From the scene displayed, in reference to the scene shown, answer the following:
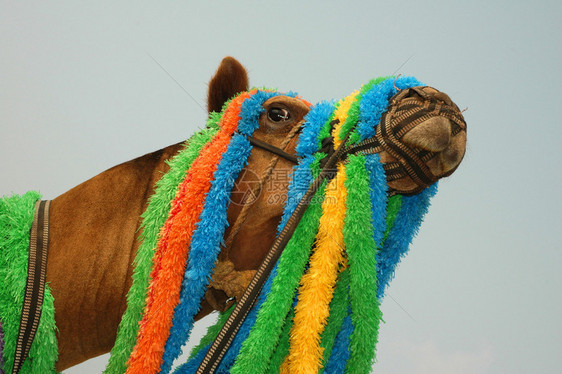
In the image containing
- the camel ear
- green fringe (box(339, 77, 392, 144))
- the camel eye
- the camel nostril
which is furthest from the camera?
the camel ear

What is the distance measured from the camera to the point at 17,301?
53.4 inches

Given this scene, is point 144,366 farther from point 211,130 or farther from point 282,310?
point 211,130

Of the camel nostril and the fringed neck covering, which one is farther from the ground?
the camel nostril

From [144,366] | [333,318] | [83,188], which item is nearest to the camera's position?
[144,366]

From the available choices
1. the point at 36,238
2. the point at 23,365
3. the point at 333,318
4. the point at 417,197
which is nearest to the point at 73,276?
the point at 36,238

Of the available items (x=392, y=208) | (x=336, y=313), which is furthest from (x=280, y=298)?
(x=392, y=208)

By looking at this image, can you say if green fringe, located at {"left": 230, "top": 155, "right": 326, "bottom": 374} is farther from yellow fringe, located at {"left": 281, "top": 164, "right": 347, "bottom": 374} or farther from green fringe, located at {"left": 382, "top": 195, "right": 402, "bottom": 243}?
green fringe, located at {"left": 382, "top": 195, "right": 402, "bottom": 243}

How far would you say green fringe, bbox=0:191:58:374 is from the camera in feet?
4.46

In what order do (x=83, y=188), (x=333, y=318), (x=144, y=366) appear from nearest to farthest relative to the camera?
(x=144, y=366) < (x=333, y=318) < (x=83, y=188)

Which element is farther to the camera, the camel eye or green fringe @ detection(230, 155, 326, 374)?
the camel eye

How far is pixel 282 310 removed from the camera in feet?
4.43

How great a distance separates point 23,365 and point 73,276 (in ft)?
0.85

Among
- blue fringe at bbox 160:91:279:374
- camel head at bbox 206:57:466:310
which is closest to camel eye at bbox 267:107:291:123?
camel head at bbox 206:57:466:310

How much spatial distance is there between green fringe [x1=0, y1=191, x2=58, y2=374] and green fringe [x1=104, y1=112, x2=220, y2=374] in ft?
0.56
